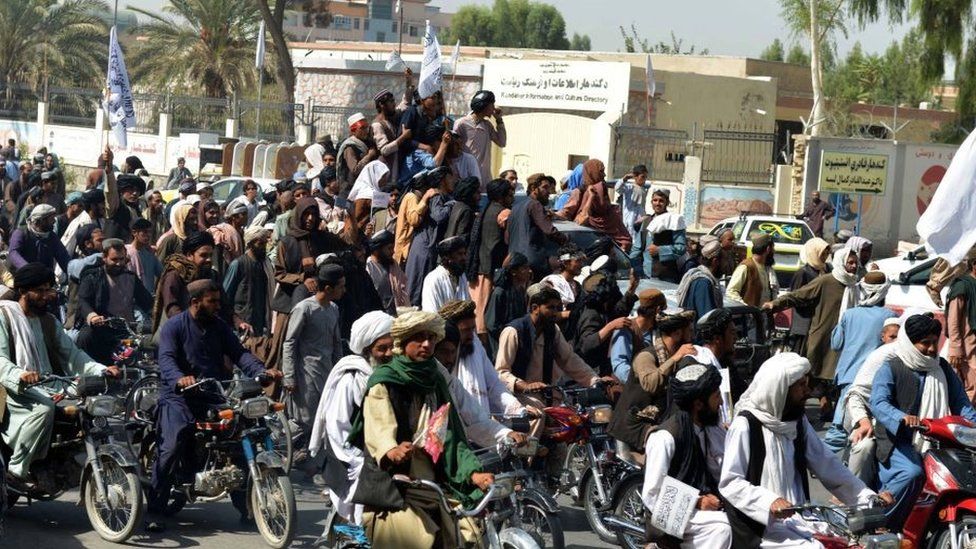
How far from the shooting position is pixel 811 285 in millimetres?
13852

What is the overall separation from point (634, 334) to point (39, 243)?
20.6 ft

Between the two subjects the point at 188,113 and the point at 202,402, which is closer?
the point at 202,402

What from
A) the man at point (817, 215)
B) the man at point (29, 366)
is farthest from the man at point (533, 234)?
the man at point (817, 215)

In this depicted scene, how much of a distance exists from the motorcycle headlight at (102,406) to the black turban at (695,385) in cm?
373

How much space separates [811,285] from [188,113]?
1130 inches

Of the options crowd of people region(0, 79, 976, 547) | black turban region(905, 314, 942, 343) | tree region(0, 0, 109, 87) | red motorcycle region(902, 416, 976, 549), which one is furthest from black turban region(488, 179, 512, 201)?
tree region(0, 0, 109, 87)

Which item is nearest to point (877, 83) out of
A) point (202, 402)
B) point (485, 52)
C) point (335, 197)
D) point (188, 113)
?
point (485, 52)

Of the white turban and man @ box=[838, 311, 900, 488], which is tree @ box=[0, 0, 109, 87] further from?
the white turban

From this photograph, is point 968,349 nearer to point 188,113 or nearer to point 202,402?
point 202,402

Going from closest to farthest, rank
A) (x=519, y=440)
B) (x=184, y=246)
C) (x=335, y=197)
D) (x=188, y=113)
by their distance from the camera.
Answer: (x=519, y=440) → (x=184, y=246) → (x=335, y=197) → (x=188, y=113)

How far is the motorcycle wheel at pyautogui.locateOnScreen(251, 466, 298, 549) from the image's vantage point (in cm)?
873

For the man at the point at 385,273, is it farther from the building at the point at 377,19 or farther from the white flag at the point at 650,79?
the building at the point at 377,19

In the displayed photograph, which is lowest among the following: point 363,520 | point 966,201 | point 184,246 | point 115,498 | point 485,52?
point 115,498

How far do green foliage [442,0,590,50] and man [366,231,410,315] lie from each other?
10606 centimetres
